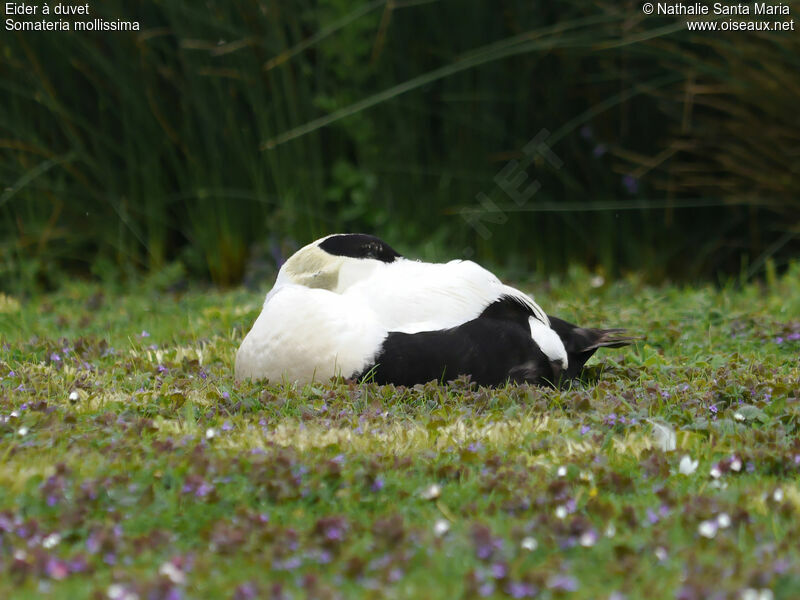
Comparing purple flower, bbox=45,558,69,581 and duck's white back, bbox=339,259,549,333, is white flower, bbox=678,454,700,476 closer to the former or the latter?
duck's white back, bbox=339,259,549,333

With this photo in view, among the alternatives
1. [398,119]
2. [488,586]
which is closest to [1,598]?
[488,586]

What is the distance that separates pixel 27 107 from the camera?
697 centimetres

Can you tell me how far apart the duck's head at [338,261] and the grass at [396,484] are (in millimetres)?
483

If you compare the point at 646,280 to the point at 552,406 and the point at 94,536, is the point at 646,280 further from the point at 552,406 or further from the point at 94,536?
the point at 94,536

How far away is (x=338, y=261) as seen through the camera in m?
4.00

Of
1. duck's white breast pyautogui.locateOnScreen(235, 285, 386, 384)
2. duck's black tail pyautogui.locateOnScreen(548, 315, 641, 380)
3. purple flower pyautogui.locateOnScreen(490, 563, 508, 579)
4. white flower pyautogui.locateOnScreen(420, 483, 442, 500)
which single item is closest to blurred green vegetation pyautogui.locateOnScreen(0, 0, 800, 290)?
duck's black tail pyautogui.locateOnScreen(548, 315, 641, 380)

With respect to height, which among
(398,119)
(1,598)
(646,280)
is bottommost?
(646,280)

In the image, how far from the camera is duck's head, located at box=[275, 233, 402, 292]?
3.96 m

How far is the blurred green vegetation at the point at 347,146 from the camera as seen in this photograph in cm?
662

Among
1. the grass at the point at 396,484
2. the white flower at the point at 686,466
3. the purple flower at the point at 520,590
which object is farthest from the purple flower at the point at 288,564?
the white flower at the point at 686,466

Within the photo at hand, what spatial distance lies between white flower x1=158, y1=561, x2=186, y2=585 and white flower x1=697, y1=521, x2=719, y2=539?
1056 millimetres

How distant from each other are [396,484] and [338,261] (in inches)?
58.6

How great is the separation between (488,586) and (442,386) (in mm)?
1531

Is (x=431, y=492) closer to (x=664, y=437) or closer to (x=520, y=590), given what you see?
(x=520, y=590)
